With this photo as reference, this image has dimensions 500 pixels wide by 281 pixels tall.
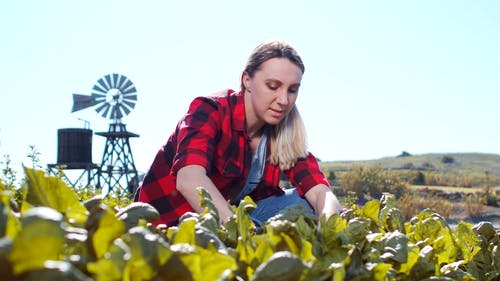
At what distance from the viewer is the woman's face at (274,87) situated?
2.64 meters

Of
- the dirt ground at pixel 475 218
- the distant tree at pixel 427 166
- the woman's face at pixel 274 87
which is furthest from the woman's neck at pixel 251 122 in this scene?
the distant tree at pixel 427 166

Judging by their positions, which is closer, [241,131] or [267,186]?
[241,131]

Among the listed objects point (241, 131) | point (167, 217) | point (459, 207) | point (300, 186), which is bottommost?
point (459, 207)

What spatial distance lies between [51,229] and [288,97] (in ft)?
7.51

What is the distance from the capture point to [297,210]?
1.04m

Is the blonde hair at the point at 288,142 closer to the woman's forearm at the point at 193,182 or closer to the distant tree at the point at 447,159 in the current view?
the woman's forearm at the point at 193,182

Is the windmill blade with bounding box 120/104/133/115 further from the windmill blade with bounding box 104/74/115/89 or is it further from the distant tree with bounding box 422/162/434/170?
the distant tree with bounding box 422/162/434/170

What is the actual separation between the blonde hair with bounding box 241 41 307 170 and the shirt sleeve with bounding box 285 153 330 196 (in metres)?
0.03

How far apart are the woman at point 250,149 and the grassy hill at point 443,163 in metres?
21.4

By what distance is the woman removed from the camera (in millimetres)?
2531

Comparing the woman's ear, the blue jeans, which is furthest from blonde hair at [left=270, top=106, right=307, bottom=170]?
the woman's ear

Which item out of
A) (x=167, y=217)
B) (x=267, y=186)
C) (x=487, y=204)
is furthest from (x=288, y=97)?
(x=487, y=204)

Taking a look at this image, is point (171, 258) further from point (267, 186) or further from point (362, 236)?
point (267, 186)

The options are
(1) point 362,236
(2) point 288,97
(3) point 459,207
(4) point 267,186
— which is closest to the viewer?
(1) point 362,236
